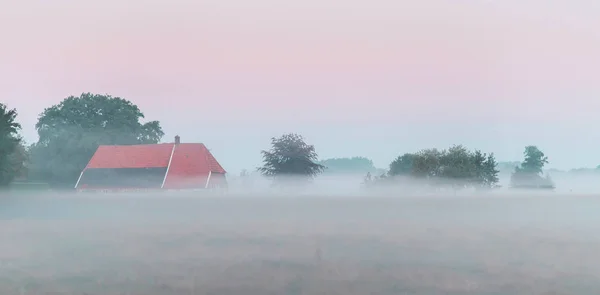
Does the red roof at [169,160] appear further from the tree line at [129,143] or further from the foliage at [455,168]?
the foliage at [455,168]

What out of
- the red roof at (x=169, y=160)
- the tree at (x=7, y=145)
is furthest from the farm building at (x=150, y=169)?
the tree at (x=7, y=145)

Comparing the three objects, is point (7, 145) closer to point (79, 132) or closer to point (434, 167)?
point (79, 132)

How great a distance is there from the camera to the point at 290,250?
18.7m

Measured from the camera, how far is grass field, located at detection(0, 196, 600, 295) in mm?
13867

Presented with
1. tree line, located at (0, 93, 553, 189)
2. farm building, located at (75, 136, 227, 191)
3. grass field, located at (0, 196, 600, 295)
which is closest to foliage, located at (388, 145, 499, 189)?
tree line, located at (0, 93, 553, 189)

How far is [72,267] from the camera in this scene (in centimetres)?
1562

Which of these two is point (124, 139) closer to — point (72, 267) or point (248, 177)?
point (248, 177)

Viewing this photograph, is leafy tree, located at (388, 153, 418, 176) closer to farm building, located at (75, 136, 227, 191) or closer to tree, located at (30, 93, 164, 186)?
farm building, located at (75, 136, 227, 191)

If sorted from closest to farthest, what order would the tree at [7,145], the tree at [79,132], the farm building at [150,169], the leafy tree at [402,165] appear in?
the tree at [7,145], the farm building at [150,169], the tree at [79,132], the leafy tree at [402,165]

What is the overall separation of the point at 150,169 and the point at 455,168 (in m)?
23.7

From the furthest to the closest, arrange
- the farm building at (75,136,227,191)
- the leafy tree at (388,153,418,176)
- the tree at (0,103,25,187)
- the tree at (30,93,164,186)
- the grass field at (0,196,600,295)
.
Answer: the leafy tree at (388,153,418,176), the tree at (30,93,164,186), the farm building at (75,136,227,191), the tree at (0,103,25,187), the grass field at (0,196,600,295)

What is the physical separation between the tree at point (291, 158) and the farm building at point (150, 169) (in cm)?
412

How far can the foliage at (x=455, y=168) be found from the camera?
190 feet

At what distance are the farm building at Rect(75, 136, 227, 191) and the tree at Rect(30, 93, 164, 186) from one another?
73.6 inches
